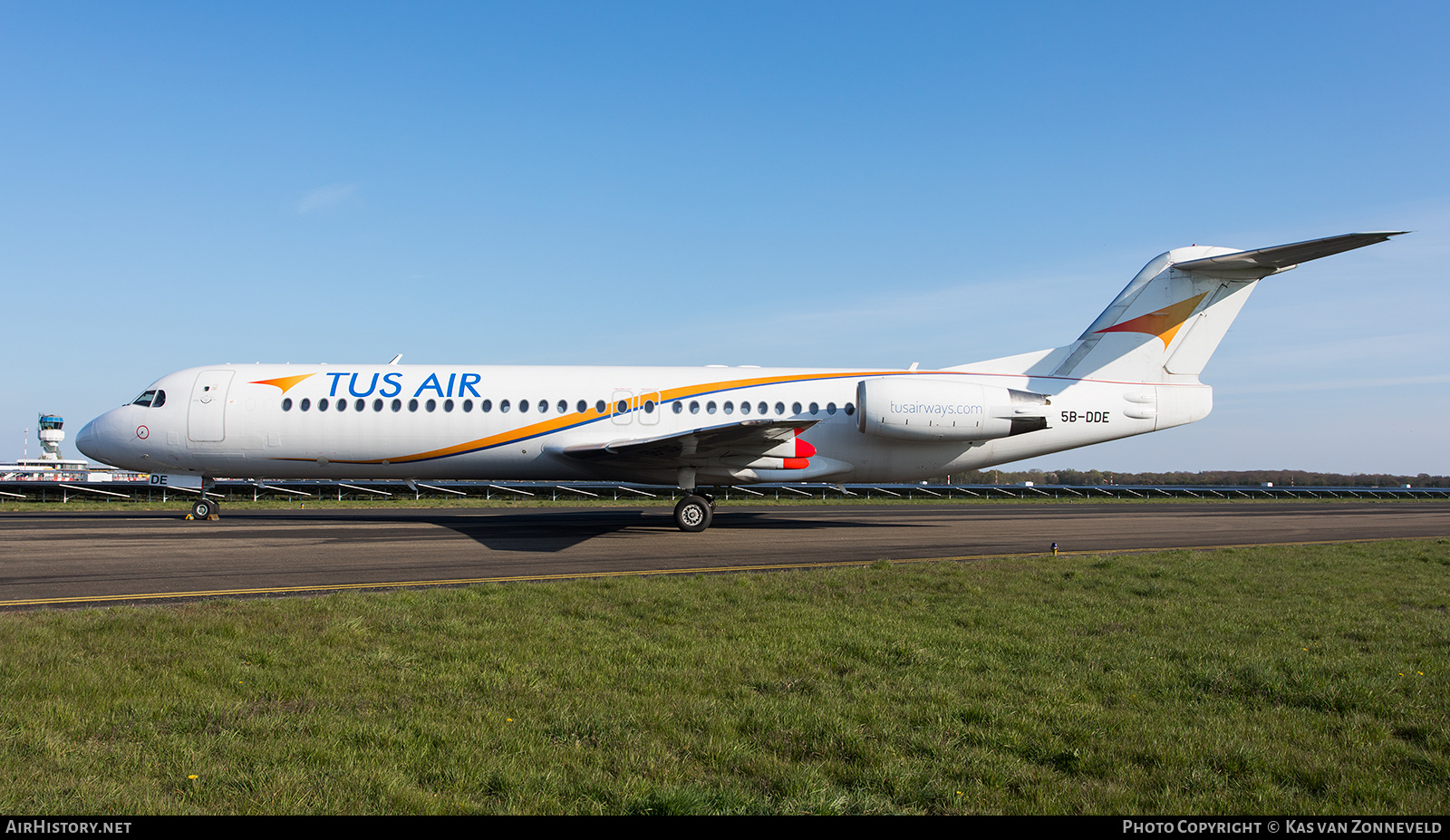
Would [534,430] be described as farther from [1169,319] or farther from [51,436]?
[51,436]

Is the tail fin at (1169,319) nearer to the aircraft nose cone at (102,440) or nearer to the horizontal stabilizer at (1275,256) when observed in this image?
the horizontal stabilizer at (1275,256)

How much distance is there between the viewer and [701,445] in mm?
18094

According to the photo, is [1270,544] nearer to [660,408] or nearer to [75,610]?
[660,408]

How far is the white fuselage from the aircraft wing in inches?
8.0

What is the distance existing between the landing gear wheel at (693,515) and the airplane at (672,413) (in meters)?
0.09

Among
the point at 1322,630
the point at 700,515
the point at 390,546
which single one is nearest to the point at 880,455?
the point at 700,515

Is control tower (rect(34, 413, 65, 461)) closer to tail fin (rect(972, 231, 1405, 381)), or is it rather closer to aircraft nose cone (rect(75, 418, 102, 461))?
aircraft nose cone (rect(75, 418, 102, 461))

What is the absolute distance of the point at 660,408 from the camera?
19.8 meters

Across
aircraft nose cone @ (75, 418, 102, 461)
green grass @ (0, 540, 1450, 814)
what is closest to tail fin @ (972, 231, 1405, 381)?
green grass @ (0, 540, 1450, 814)

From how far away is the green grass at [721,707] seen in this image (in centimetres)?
379

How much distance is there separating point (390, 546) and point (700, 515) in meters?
6.95

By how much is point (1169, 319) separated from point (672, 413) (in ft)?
40.3

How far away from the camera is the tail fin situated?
19469 millimetres

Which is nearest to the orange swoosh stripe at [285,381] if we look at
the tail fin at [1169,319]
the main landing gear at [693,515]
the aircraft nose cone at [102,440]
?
the aircraft nose cone at [102,440]
